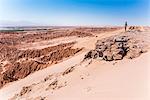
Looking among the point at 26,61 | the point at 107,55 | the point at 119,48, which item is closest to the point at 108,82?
the point at 107,55

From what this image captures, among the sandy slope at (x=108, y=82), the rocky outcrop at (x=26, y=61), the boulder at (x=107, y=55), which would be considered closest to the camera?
the sandy slope at (x=108, y=82)

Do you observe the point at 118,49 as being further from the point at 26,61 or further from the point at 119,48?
the point at 26,61

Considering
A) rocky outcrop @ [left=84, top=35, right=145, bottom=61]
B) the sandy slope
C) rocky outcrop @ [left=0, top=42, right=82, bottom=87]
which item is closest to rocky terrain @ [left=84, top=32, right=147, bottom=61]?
rocky outcrop @ [left=84, top=35, right=145, bottom=61]

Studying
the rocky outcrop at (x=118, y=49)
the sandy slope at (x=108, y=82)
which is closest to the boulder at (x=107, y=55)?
the rocky outcrop at (x=118, y=49)

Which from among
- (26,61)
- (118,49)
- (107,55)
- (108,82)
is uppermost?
(118,49)

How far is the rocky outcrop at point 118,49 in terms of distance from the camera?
539 inches

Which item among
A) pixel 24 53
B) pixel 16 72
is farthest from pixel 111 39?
pixel 24 53

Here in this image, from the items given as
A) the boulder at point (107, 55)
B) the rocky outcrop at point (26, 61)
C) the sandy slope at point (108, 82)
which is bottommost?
the rocky outcrop at point (26, 61)

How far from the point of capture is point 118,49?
1403 centimetres

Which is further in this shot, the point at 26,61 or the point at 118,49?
the point at 26,61

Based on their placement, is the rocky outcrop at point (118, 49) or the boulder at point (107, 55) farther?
the boulder at point (107, 55)

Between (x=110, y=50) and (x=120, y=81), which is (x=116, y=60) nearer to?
(x=110, y=50)

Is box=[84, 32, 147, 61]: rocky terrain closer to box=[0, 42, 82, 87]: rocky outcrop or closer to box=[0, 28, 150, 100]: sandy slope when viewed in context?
box=[0, 28, 150, 100]: sandy slope

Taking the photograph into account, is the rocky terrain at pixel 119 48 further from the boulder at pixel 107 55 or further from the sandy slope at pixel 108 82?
the sandy slope at pixel 108 82
